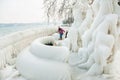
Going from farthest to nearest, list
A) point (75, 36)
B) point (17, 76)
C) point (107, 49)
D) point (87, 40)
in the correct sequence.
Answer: point (75, 36) < point (87, 40) < point (107, 49) < point (17, 76)

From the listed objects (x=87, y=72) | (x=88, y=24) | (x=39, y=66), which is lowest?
(x=87, y=72)

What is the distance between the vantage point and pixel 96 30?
4863 mm

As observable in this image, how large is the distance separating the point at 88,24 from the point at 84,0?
84 cm

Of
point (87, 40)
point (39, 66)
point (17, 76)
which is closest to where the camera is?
point (39, 66)

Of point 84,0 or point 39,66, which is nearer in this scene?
point 39,66

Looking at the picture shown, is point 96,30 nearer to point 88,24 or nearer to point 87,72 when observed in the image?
point 87,72

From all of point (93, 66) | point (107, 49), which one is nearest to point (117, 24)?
point (107, 49)

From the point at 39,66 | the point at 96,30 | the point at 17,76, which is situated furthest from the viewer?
the point at 96,30

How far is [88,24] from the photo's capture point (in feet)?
22.0

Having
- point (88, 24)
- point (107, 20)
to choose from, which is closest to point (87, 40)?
point (107, 20)

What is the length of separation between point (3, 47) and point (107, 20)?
238 cm

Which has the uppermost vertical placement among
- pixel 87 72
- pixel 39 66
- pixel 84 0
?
pixel 84 0

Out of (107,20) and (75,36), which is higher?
(107,20)

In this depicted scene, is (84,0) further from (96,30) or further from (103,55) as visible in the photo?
(103,55)
